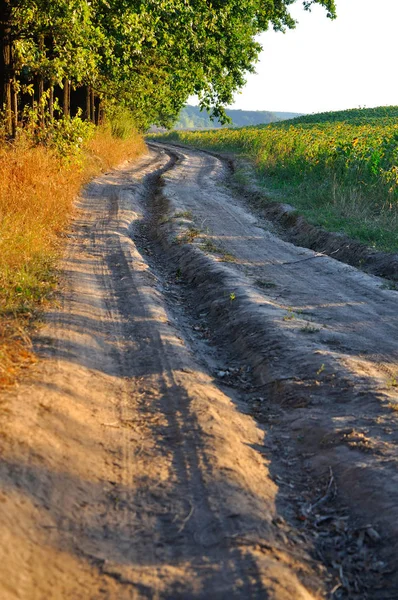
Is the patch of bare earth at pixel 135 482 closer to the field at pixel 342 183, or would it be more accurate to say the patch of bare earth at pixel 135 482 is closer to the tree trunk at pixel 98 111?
the field at pixel 342 183

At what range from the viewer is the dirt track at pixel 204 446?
9.21 ft

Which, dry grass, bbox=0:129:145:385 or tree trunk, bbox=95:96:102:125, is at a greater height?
tree trunk, bbox=95:96:102:125

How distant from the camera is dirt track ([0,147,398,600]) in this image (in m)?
2.81

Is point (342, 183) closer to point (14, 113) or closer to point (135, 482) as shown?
point (14, 113)

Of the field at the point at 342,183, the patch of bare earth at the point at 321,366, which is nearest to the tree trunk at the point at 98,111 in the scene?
the field at the point at 342,183

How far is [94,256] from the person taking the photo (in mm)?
8852

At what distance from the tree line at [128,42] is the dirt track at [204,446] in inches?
211

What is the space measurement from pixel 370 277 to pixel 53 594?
22.7 feet

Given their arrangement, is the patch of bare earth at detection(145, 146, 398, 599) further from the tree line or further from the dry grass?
the tree line

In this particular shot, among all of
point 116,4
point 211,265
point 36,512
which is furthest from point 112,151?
point 36,512

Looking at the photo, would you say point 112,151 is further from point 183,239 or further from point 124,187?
point 183,239

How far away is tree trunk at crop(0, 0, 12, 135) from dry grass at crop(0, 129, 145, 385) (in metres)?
0.93

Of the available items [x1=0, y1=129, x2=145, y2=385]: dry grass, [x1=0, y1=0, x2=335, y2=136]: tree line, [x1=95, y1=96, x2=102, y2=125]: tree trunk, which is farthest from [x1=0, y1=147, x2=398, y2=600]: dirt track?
[x1=95, y1=96, x2=102, y2=125]: tree trunk

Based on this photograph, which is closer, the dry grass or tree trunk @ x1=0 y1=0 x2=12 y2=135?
the dry grass
